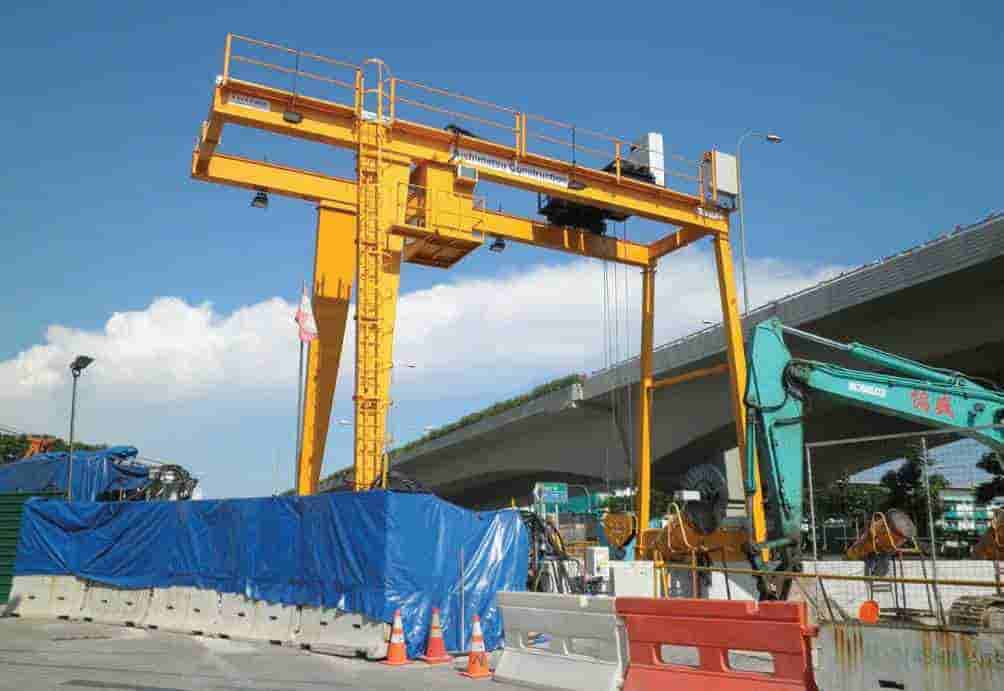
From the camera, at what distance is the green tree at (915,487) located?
1215 centimetres

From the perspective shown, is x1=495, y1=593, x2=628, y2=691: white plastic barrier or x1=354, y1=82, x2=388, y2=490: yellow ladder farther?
x1=354, y1=82, x2=388, y2=490: yellow ladder

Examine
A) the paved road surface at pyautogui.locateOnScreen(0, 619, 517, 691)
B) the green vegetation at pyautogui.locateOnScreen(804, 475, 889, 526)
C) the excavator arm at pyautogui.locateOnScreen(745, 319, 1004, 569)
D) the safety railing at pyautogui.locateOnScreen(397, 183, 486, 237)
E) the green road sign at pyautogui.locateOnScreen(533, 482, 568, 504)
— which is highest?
the safety railing at pyautogui.locateOnScreen(397, 183, 486, 237)

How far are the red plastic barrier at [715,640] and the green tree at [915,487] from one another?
9.55ft

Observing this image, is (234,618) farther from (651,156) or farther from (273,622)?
(651,156)

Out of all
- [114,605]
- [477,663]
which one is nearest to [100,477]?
[114,605]

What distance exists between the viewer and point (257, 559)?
49.6ft

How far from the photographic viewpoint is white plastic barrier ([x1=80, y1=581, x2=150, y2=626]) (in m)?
17.2

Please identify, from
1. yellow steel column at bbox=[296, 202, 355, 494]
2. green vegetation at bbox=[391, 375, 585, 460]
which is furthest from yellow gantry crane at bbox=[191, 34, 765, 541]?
green vegetation at bbox=[391, 375, 585, 460]

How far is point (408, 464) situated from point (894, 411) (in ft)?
155

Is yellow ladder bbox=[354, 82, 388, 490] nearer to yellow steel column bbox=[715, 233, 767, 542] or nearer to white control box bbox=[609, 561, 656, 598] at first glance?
white control box bbox=[609, 561, 656, 598]

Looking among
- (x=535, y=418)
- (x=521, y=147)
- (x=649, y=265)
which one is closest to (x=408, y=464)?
(x=535, y=418)

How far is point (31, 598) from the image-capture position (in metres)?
18.9

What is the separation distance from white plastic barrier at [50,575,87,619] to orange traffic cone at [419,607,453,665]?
931 centimetres

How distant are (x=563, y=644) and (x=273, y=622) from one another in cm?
599
